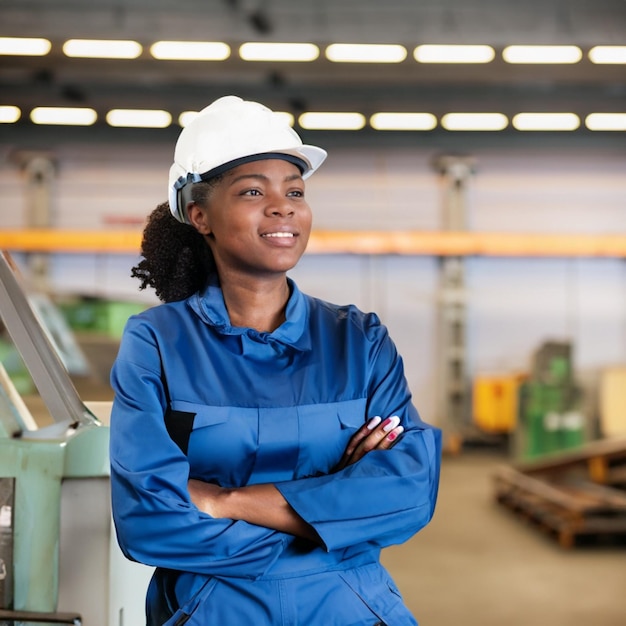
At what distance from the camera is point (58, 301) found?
895 centimetres

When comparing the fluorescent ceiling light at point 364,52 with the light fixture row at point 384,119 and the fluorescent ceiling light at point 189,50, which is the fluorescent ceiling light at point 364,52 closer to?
the fluorescent ceiling light at point 189,50

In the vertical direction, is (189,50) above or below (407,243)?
above

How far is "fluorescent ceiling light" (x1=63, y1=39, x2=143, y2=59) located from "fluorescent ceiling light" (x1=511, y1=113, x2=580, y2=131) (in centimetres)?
412

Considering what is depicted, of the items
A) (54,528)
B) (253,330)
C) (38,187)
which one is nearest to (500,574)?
(54,528)

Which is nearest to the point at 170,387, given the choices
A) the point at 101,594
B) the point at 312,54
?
the point at 101,594

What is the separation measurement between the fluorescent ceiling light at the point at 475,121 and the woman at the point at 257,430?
24.1 ft

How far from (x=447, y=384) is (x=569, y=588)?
5350mm

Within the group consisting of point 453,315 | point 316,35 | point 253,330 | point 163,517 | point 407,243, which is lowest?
Answer: point 163,517

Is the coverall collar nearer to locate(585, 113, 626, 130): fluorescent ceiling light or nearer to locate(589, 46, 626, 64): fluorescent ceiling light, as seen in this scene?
locate(589, 46, 626, 64): fluorescent ceiling light

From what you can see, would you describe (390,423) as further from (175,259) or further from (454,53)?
(454,53)

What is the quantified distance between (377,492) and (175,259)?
62 centimetres

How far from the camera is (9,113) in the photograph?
836cm

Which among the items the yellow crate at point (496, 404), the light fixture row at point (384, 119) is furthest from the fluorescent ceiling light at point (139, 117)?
the yellow crate at point (496, 404)

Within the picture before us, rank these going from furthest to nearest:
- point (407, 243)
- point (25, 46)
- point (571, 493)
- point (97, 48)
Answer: point (407, 243)
point (25, 46)
point (97, 48)
point (571, 493)
